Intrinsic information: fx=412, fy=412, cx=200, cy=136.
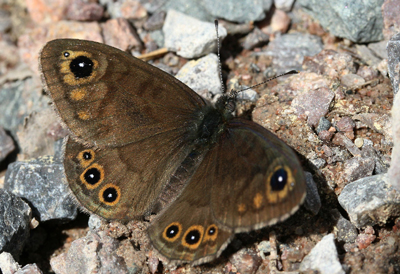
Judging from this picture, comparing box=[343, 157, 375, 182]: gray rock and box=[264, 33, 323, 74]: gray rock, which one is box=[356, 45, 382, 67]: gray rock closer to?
box=[264, 33, 323, 74]: gray rock

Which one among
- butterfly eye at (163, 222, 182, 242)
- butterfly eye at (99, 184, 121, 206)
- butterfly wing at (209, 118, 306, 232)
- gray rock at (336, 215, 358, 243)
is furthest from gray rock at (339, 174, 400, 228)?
butterfly eye at (99, 184, 121, 206)

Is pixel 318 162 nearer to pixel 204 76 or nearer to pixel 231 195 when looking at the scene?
pixel 231 195

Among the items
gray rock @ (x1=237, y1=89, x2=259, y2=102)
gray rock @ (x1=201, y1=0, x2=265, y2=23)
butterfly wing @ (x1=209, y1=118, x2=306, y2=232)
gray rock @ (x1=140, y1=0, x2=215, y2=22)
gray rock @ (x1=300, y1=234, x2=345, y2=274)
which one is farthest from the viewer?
gray rock @ (x1=140, y1=0, x2=215, y2=22)

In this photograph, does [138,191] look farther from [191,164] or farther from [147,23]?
[147,23]

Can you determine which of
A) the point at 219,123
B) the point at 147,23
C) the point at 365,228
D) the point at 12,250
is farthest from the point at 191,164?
the point at 147,23

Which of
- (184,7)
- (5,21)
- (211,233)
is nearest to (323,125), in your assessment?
(211,233)

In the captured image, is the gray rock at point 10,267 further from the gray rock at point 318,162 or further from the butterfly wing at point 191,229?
the gray rock at point 318,162
